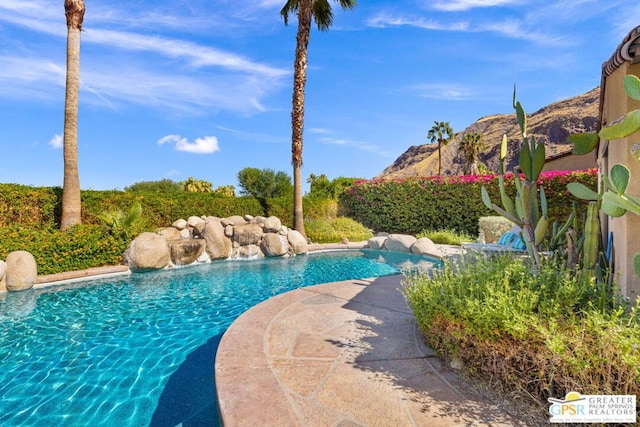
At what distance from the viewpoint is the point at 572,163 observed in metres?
18.3

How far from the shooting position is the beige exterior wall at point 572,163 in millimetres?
17438

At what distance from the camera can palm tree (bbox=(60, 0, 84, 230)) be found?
37.6 ft

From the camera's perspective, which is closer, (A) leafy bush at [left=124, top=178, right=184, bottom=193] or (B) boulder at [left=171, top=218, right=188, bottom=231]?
(B) boulder at [left=171, top=218, right=188, bottom=231]

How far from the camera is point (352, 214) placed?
20766mm

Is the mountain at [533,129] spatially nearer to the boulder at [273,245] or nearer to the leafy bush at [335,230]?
the leafy bush at [335,230]

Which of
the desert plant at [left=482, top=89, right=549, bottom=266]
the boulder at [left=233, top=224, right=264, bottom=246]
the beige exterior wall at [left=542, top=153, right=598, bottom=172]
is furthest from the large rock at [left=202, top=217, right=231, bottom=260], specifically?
the beige exterior wall at [left=542, top=153, right=598, bottom=172]

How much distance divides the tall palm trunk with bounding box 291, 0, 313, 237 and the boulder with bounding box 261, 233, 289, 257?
3.16 metres

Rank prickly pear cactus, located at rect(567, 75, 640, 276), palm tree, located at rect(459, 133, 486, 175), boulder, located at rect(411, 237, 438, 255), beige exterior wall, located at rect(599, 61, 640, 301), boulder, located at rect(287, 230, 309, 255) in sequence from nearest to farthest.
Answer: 1. prickly pear cactus, located at rect(567, 75, 640, 276)
2. beige exterior wall, located at rect(599, 61, 640, 301)
3. boulder, located at rect(411, 237, 438, 255)
4. boulder, located at rect(287, 230, 309, 255)
5. palm tree, located at rect(459, 133, 486, 175)

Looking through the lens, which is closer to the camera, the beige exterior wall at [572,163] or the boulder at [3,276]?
the boulder at [3,276]

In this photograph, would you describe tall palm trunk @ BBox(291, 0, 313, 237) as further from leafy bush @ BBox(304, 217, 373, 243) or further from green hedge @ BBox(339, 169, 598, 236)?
green hedge @ BBox(339, 169, 598, 236)

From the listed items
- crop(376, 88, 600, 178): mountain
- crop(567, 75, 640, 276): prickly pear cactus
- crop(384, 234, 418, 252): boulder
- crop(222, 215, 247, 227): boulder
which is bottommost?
crop(384, 234, 418, 252): boulder

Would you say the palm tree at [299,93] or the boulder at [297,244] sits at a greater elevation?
the palm tree at [299,93]

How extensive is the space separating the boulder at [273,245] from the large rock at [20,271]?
7124mm

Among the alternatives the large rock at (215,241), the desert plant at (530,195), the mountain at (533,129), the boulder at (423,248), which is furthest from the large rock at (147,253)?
the mountain at (533,129)
